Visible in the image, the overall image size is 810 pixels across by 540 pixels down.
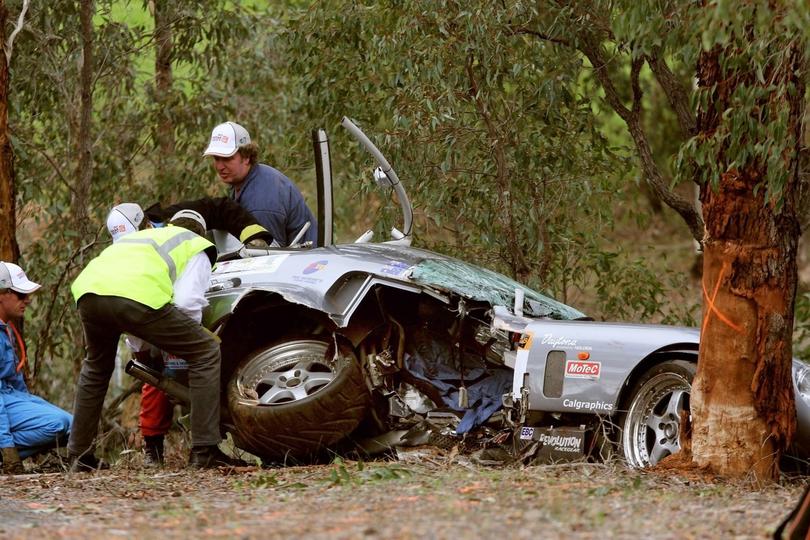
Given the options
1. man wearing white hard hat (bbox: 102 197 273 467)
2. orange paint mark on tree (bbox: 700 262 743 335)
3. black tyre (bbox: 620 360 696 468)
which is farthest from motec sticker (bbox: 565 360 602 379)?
man wearing white hard hat (bbox: 102 197 273 467)

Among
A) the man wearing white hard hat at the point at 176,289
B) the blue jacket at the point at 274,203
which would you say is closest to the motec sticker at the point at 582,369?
the man wearing white hard hat at the point at 176,289

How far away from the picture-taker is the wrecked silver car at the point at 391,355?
8023 mm

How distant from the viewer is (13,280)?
9922mm

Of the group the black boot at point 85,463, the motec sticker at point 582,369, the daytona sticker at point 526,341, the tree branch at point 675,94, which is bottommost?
the black boot at point 85,463

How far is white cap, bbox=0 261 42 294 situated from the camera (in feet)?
32.3

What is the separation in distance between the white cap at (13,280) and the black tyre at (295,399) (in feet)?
6.63

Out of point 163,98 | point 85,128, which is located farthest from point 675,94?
point 163,98

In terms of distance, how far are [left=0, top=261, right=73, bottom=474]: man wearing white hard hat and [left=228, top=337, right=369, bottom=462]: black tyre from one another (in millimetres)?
1696

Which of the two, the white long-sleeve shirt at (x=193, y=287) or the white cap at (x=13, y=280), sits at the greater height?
the white long-sleeve shirt at (x=193, y=287)

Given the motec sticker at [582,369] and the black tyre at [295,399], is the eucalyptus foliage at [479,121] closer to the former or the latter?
the black tyre at [295,399]

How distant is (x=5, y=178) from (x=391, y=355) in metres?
4.62

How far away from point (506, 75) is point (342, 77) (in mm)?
1953

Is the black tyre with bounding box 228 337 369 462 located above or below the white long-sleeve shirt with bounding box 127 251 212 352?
below

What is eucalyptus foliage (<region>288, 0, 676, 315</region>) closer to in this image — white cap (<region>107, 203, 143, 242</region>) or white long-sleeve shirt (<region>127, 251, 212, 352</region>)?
white cap (<region>107, 203, 143, 242</region>)
